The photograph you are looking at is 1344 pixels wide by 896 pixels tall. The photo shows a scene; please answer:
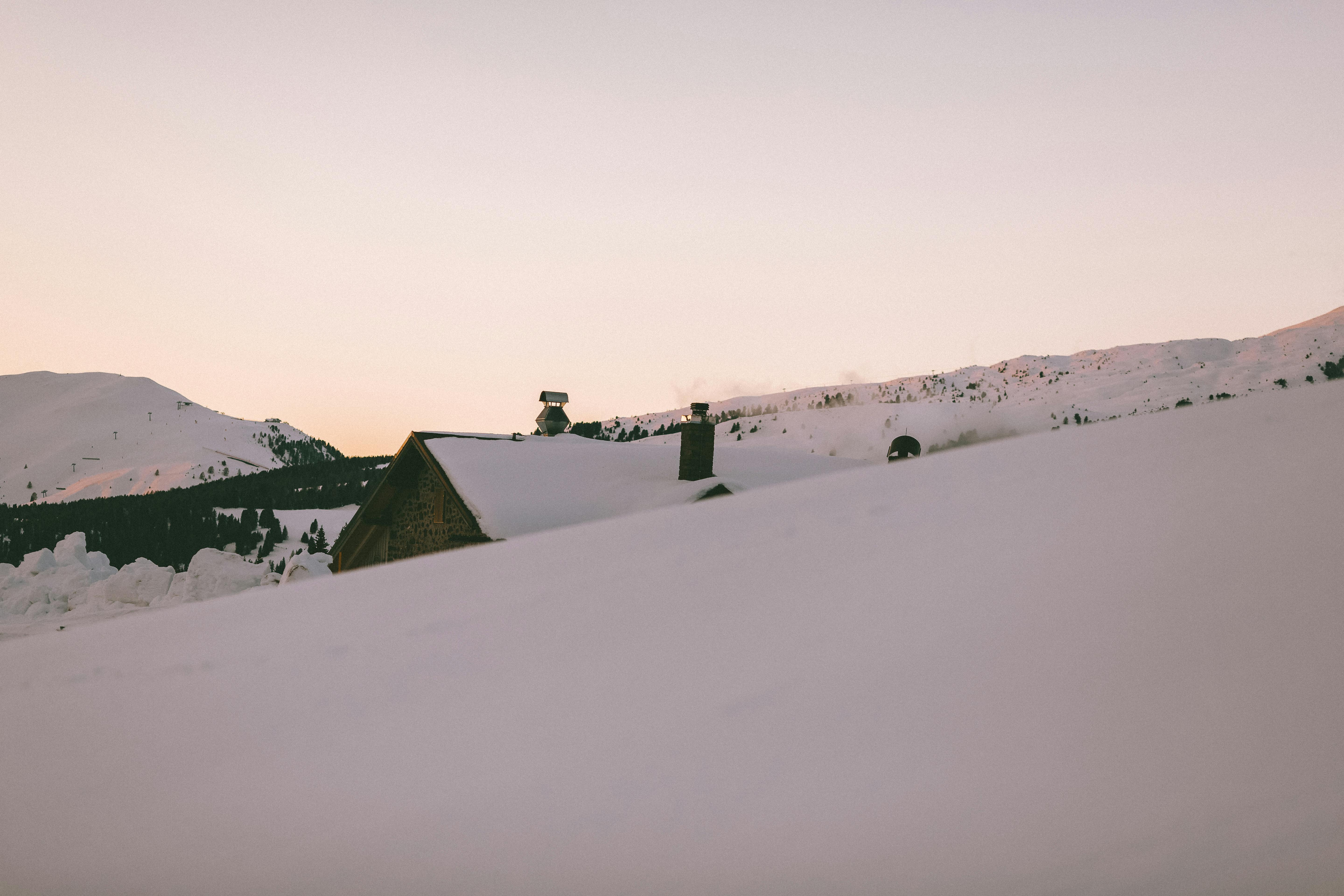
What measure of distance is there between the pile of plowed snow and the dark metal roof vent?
33.7 ft

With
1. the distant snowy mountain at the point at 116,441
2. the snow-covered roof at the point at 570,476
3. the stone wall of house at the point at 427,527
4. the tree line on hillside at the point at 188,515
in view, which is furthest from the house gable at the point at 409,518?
the distant snowy mountain at the point at 116,441

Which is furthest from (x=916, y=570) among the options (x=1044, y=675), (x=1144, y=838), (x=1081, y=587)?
(x=1144, y=838)

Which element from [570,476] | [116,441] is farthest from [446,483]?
[116,441]

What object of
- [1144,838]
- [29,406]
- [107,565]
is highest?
[29,406]

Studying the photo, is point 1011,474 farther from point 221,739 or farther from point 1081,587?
point 221,739

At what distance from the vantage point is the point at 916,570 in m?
3.43

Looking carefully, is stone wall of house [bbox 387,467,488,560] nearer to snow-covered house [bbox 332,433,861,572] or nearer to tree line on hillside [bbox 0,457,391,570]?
snow-covered house [bbox 332,433,861,572]

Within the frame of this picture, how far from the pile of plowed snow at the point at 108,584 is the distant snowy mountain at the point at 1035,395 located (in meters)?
17.1

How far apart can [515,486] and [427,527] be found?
2236 mm

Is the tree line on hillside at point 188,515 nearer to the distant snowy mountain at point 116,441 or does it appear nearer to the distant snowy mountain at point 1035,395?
the distant snowy mountain at point 1035,395

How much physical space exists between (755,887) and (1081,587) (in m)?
1.67

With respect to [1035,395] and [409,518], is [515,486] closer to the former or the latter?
[409,518]

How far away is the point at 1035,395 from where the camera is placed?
65.3 metres

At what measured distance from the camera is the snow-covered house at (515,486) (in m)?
12.6
